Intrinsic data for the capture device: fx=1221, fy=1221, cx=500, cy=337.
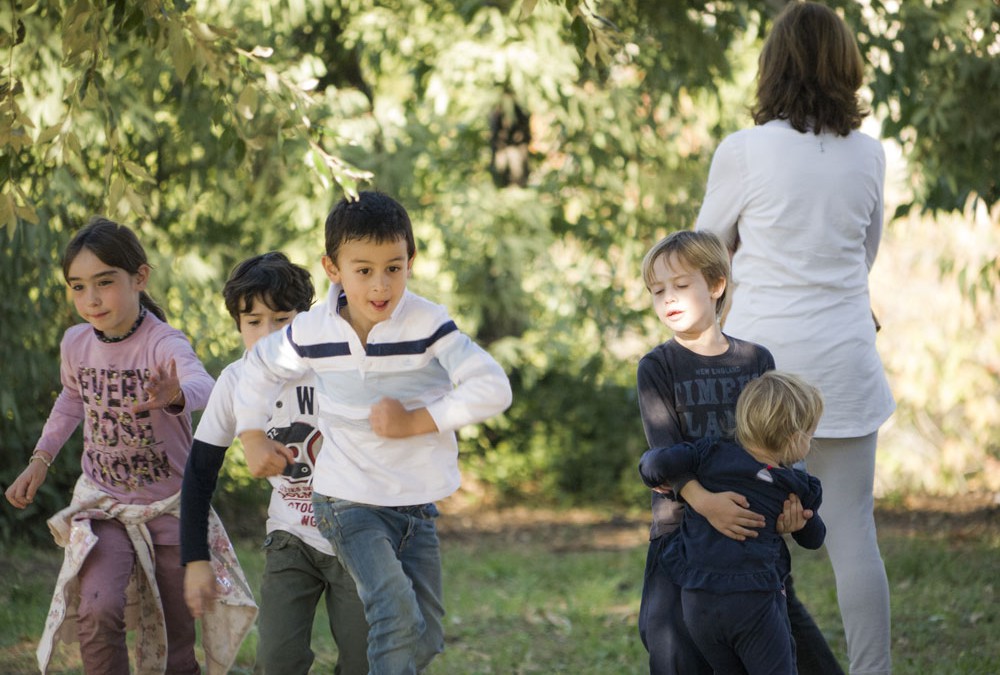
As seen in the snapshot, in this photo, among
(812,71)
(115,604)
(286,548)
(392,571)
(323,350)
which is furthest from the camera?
(115,604)

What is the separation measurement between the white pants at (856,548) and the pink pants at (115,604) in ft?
6.39

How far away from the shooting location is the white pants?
3396mm

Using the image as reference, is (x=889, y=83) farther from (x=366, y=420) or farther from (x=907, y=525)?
(x=366, y=420)

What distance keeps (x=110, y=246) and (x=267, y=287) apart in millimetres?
538

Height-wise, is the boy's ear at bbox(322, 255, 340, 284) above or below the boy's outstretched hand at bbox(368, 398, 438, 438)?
above

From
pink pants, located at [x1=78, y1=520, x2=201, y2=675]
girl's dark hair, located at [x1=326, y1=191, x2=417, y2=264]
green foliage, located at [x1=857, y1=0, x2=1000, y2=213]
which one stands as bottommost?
pink pants, located at [x1=78, y1=520, x2=201, y2=675]

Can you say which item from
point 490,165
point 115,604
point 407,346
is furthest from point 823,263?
point 490,165

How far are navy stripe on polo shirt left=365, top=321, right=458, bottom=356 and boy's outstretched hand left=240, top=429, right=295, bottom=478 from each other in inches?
12.7

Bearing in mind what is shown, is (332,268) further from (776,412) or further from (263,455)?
(776,412)

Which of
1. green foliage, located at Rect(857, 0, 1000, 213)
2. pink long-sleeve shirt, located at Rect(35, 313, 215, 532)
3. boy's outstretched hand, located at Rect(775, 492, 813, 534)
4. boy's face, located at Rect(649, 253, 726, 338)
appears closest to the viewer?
boy's outstretched hand, located at Rect(775, 492, 813, 534)

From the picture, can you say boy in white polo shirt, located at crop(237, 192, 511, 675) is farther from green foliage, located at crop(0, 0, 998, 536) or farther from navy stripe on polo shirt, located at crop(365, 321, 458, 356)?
green foliage, located at crop(0, 0, 998, 536)

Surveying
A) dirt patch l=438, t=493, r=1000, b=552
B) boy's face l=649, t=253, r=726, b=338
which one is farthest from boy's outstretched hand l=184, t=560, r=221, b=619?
dirt patch l=438, t=493, r=1000, b=552

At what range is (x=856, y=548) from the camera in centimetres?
341

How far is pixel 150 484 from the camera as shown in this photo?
12.2ft
